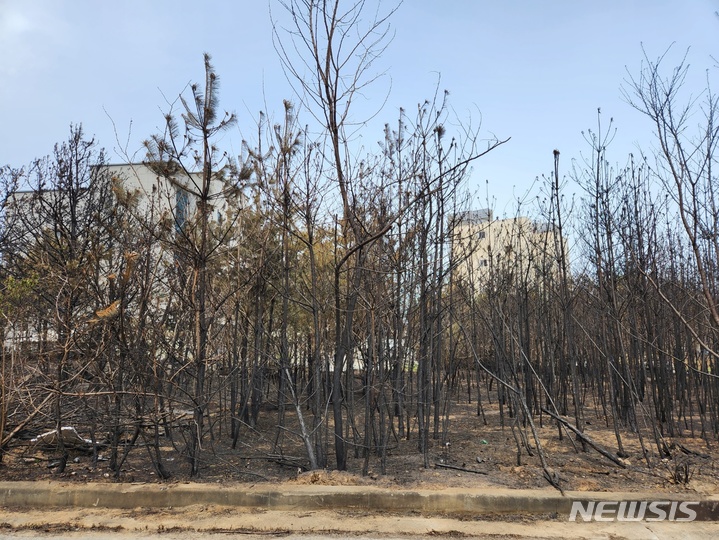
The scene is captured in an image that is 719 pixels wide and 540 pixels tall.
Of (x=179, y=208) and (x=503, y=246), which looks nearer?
(x=179, y=208)

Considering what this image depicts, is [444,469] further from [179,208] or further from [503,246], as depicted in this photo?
[179,208]

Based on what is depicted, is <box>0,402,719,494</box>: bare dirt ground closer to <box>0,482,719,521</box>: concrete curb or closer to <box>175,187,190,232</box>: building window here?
<box>0,482,719,521</box>: concrete curb

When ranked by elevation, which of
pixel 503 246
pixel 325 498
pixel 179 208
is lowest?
pixel 325 498

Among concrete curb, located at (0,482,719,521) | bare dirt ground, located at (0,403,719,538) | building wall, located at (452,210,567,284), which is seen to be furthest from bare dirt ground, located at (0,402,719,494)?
building wall, located at (452,210,567,284)

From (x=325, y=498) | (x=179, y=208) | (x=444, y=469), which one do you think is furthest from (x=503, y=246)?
(x=325, y=498)

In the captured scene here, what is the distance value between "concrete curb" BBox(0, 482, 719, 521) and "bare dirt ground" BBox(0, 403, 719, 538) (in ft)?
0.50

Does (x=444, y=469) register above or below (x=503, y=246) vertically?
below

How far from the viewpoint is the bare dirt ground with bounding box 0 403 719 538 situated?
16.8 ft

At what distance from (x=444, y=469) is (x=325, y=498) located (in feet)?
5.61

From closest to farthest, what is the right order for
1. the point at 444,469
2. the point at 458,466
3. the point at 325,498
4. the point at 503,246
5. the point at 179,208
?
the point at 325,498 < the point at 444,469 < the point at 458,466 < the point at 179,208 < the point at 503,246

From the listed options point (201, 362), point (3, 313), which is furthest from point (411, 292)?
point (3, 313)

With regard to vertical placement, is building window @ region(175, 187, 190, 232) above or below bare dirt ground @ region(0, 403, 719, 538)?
above

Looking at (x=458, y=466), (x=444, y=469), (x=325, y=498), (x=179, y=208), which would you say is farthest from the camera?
(x=179, y=208)

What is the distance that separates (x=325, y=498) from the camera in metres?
5.13
